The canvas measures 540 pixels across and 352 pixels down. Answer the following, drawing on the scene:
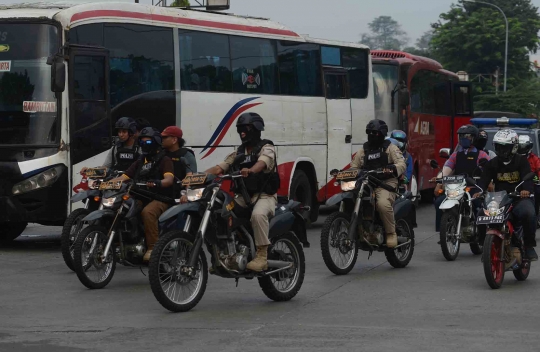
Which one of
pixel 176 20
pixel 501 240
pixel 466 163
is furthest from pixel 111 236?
pixel 176 20

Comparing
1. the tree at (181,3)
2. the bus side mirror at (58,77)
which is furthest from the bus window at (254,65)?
the tree at (181,3)

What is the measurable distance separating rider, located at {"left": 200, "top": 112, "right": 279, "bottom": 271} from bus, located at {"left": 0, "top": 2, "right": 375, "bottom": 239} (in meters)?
4.58

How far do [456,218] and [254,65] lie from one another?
17.0ft

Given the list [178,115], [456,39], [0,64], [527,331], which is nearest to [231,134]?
[178,115]

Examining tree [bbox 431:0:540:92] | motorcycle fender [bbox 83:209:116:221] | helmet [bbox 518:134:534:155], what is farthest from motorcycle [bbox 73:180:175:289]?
tree [bbox 431:0:540:92]

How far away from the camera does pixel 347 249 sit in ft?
40.3

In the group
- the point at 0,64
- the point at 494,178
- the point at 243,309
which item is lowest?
the point at 243,309

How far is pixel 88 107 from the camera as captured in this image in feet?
48.4

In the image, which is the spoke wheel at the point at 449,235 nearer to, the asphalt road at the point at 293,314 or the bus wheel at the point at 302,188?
the asphalt road at the point at 293,314

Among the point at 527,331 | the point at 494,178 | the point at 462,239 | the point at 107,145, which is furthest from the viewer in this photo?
the point at 107,145

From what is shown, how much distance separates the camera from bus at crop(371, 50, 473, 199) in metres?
23.5

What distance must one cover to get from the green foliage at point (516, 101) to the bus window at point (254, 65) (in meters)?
44.0

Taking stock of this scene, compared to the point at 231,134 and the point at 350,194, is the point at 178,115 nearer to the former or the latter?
the point at 231,134

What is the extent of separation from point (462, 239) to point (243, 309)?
5.12 metres
